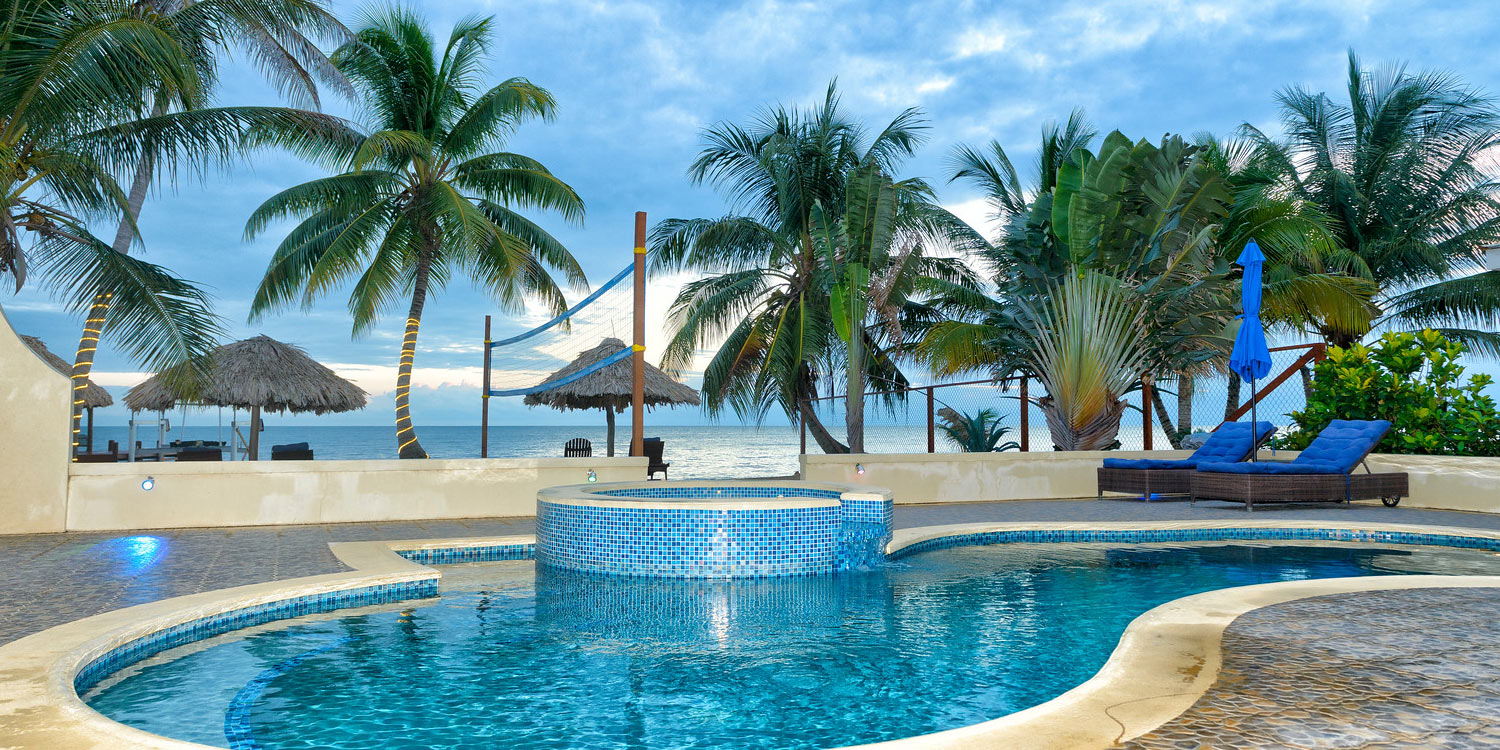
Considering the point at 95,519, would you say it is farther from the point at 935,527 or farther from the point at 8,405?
the point at 935,527

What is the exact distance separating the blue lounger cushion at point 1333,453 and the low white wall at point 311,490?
20.8ft

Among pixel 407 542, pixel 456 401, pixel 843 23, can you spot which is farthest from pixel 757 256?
pixel 407 542

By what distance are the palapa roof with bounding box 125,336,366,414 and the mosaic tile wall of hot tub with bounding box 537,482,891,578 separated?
10.5m

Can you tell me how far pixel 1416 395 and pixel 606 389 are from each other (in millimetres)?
11634

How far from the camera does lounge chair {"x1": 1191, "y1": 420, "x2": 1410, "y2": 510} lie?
9.27 m

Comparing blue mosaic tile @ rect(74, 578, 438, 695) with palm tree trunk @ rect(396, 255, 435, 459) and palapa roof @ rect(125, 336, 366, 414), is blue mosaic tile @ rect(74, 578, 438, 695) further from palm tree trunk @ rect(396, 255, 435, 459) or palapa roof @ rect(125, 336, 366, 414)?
palapa roof @ rect(125, 336, 366, 414)

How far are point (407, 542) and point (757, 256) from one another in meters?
9.77

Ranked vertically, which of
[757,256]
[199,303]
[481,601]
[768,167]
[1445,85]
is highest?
[1445,85]

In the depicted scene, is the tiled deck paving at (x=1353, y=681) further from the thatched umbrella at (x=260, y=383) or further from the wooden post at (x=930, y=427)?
the thatched umbrella at (x=260, y=383)

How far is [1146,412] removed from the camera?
12.5m

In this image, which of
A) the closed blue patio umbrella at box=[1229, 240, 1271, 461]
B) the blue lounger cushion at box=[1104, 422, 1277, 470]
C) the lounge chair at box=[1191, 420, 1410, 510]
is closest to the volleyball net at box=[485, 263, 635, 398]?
→ the blue lounger cushion at box=[1104, 422, 1277, 470]

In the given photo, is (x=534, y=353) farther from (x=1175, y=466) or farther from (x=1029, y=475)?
(x=1175, y=466)

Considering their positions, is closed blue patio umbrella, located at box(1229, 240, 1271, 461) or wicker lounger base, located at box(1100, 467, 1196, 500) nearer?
wicker lounger base, located at box(1100, 467, 1196, 500)

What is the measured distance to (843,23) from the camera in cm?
1520
